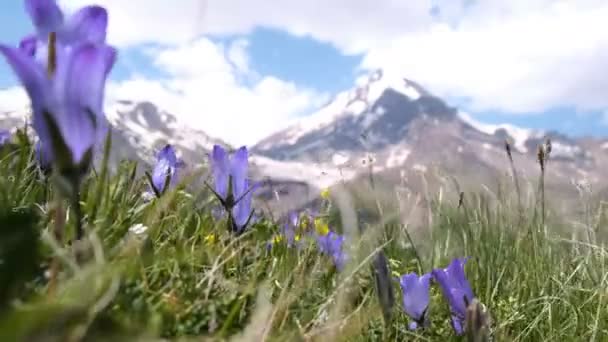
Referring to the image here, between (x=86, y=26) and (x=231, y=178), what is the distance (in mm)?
1177

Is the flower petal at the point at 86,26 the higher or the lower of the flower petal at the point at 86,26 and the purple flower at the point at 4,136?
the higher

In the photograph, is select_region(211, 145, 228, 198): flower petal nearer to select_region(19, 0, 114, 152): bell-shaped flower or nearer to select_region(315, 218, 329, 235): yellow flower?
select_region(19, 0, 114, 152): bell-shaped flower

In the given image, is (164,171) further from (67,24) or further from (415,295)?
(67,24)

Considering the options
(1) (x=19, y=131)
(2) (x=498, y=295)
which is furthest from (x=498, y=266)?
(1) (x=19, y=131)

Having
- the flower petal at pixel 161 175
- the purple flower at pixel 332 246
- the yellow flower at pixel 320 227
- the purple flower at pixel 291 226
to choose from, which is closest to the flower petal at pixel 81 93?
the flower petal at pixel 161 175

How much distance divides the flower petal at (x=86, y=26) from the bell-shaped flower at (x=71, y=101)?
157 millimetres

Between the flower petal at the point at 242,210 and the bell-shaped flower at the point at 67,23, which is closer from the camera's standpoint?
the bell-shaped flower at the point at 67,23

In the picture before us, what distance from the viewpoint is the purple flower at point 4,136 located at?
3960 millimetres

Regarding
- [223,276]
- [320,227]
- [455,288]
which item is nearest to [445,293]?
[455,288]

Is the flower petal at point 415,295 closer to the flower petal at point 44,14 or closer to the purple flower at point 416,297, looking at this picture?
the purple flower at point 416,297

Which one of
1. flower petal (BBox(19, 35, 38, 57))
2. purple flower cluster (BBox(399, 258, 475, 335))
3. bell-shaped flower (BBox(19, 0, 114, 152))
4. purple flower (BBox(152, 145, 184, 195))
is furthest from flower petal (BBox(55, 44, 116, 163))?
purple flower (BBox(152, 145, 184, 195))

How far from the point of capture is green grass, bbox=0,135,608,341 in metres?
1.10

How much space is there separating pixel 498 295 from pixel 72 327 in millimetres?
2549

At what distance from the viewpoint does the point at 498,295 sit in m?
3.33
